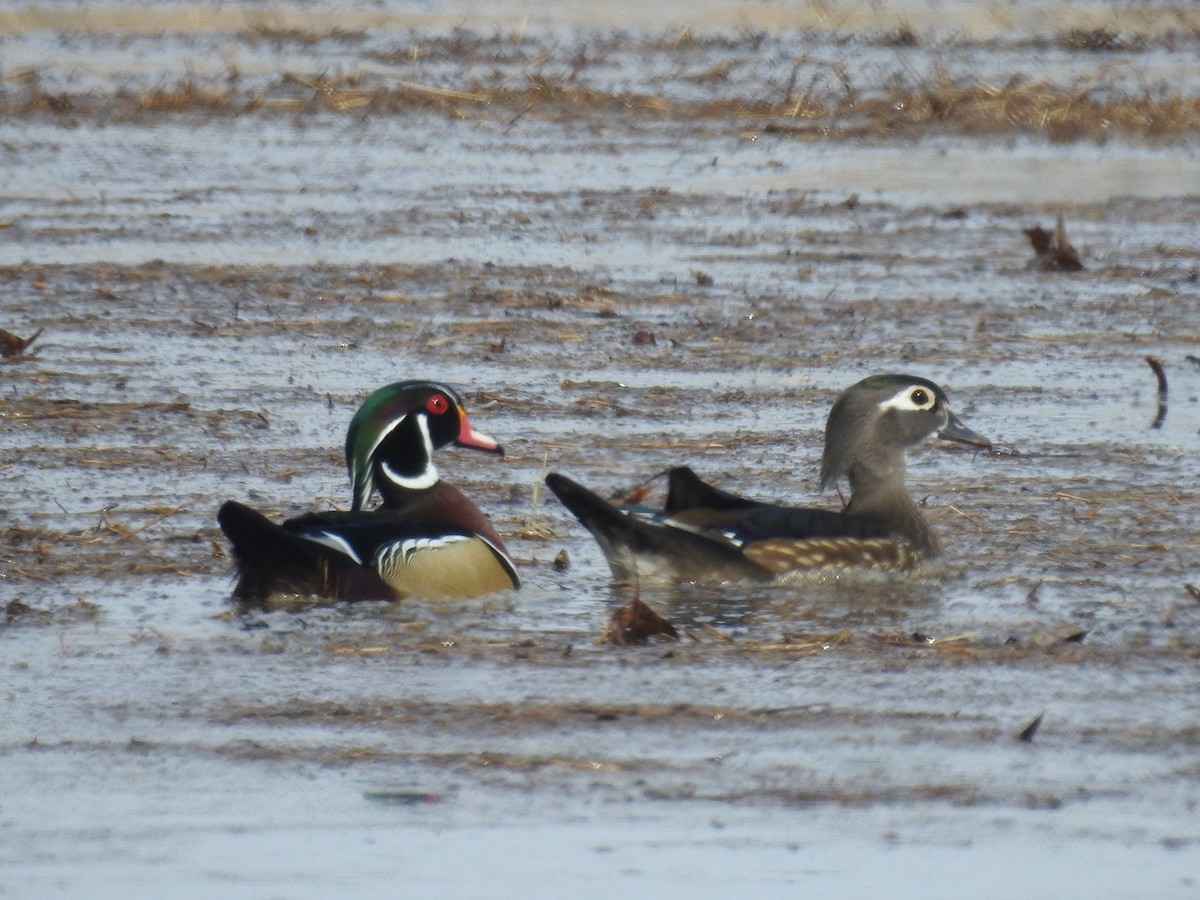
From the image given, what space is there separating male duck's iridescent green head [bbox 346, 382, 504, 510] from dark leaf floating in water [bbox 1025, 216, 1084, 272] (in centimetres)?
572

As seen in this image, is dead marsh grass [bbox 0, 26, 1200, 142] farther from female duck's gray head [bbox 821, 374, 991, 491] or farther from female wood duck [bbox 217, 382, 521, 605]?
female wood duck [bbox 217, 382, 521, 605]

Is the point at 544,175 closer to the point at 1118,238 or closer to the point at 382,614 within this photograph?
the point at 1118,238

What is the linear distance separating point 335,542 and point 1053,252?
22.2 feet

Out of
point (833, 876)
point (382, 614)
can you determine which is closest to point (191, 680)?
point (382, 614)

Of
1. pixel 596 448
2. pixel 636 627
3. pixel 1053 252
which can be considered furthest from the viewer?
pixel 1053 252

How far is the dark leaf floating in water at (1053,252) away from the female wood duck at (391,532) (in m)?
5.65

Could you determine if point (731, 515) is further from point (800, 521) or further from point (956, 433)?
point (956, 433)

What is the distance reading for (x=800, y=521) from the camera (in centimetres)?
764

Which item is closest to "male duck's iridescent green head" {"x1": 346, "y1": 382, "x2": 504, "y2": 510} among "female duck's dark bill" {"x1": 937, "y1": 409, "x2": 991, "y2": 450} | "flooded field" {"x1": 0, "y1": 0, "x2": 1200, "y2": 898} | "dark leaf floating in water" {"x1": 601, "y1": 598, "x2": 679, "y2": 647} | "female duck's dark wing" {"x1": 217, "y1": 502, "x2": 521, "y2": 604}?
"female duck's dark wing" {"x1": 217, "y1": 502, "x2": 521, "y2": 604}

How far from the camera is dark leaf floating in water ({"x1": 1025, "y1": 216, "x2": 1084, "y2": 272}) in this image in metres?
12.9

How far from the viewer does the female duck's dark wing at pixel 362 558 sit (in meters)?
6.96

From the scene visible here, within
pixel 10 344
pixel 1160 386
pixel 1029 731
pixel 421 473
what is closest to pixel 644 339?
pixel 1160 386

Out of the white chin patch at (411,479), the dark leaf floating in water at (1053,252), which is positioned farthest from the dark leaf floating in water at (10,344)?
the dark leaf floating in water at (1053,252)

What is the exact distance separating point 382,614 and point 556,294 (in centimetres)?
507
